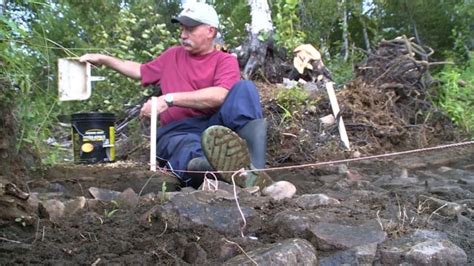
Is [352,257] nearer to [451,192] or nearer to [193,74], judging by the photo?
[451,192]

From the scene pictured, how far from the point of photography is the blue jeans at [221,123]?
10.5ft

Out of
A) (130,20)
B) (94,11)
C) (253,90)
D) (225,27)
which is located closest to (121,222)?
(253,90)

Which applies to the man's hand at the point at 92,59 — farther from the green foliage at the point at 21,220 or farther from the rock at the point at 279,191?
the green foliage at the point at 21,220

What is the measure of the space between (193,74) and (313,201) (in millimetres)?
1483

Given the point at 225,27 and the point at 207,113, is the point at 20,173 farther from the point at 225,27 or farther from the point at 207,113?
the point at 225,27

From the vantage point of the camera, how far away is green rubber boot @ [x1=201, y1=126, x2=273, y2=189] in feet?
8.87

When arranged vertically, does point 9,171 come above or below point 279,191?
above

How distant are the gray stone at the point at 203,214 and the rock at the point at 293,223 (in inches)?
2.7

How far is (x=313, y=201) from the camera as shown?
229cm

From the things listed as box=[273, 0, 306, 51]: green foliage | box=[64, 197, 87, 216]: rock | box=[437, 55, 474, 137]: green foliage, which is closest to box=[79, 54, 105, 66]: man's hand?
box=[64, 197, 87, 216]: rock

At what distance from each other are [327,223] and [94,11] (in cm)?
657

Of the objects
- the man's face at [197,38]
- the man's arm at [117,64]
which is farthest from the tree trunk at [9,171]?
the man's face at [197,38]

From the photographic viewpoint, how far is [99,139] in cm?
362

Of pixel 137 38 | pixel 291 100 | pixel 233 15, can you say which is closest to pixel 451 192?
pixel 291 100
